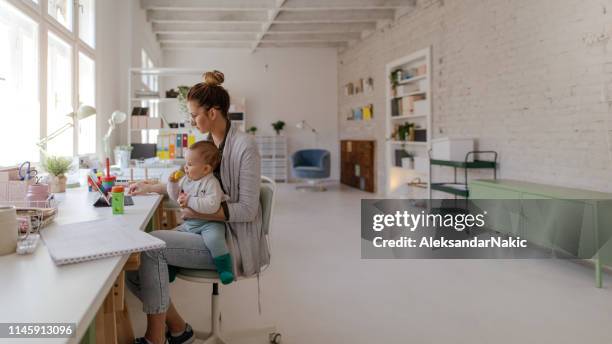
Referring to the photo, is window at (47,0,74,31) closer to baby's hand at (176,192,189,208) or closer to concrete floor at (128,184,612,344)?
concrete floor at (128,184,612,344)

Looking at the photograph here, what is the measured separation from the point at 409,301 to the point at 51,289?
2253 millimetres

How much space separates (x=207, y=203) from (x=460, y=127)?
4.52 m

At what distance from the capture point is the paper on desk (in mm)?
1128

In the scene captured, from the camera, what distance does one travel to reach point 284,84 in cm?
1038

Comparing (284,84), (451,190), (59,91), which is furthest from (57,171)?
(284,84)

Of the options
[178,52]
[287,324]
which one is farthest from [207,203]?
[178,52]

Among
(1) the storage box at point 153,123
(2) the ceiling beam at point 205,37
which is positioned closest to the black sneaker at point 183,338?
(1) the storage box at point 153,123

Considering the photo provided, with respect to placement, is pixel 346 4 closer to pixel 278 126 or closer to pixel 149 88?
pixel 149 88

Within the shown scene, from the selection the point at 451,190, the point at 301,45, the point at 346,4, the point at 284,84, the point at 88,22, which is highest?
the point at 301,45

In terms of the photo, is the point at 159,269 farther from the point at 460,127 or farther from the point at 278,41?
the point at 278,41

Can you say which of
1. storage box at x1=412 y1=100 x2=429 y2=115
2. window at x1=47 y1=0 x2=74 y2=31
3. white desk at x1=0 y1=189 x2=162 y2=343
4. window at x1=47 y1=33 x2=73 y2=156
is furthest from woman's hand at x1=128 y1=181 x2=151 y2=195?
storage box at x1=412 y1=100 x2=429 y2=115

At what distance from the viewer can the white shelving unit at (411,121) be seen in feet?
20.7

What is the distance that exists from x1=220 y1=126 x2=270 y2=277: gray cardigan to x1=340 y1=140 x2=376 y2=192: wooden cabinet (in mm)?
6693

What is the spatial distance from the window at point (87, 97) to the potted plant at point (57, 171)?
1836mm
